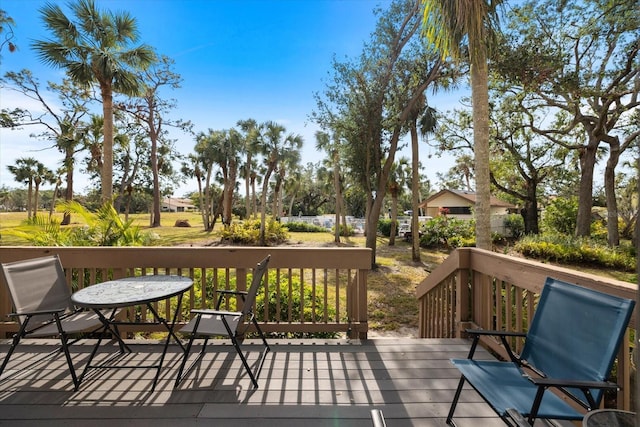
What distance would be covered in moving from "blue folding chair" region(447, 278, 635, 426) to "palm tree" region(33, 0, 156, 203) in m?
8.71

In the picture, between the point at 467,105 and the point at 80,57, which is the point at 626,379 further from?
the point at 467,105

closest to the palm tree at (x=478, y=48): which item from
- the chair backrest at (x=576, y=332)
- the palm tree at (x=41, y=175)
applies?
the chair backrest at (x=576, y=332)

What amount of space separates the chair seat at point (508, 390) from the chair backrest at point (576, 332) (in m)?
0.13

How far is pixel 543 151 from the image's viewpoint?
15.1 meters

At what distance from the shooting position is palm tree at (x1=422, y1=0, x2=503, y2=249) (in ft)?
14.3

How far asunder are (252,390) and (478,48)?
17.1 ft

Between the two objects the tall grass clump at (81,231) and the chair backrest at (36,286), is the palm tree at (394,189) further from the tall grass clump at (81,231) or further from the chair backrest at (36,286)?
the chair backrest at (36,286)

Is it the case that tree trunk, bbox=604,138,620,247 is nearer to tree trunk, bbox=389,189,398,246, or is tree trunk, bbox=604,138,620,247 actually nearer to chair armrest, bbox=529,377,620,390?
tree trunk, bbox=389,189,398,246

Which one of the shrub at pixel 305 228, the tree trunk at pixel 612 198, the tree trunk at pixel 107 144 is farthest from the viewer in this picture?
the shrub at pixel 305 228

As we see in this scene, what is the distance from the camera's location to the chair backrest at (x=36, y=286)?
7.66 ft

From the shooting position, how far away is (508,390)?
5.11ft

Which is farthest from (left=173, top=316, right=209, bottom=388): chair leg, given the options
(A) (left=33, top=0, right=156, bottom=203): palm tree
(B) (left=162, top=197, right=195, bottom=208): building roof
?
(B) (left=162, top=197, right=195, bottom=208): building roof

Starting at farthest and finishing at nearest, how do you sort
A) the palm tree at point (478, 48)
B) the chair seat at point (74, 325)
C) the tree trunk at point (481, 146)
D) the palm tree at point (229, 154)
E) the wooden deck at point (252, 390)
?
the palm tree at point (229, 154) < the tree trunk at point (481, 146) < the palm tree at point (478, 48) < the chair seat at point (74, 325) < the wooden deck at point (252, 390)

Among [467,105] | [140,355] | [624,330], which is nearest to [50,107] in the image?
[140,355]
